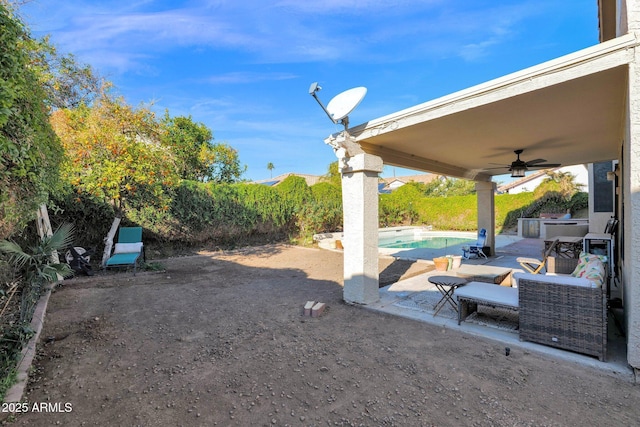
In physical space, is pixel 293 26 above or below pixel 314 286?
above

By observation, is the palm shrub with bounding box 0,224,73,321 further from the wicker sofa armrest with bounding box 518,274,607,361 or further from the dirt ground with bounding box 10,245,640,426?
the wicker sofa armrest with bounding box 518,274,607,361

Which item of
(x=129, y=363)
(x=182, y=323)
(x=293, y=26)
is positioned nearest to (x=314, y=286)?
(x=182, y=323)

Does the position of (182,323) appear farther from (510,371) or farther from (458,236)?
(458,236)

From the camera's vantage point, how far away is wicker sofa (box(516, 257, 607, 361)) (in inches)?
131

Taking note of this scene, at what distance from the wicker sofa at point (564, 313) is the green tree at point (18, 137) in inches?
220

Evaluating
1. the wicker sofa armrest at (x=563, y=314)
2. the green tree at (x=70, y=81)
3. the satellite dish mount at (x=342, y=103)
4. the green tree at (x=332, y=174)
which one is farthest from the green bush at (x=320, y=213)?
the wicker sofa armrest at (x=563, y=314)

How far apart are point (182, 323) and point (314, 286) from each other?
314 centimetres

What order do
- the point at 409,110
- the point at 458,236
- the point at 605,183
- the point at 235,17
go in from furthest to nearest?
the point at 458,236
the point at 605,183
the point at 235,17
the point at 409,110

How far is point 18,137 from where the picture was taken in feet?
10.0

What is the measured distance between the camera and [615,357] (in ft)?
11.3

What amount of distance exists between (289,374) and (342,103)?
407 centimetres

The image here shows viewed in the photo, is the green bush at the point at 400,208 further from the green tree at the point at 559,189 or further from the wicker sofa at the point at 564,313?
the wicker sofa at the point at 564,313

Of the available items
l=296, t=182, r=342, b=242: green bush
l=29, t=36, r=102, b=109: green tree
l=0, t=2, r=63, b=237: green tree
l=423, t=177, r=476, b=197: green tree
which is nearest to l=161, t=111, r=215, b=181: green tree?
l=29, t=36, r=102, b=109: green tree

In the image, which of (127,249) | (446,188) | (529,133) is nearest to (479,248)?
(529,133)
